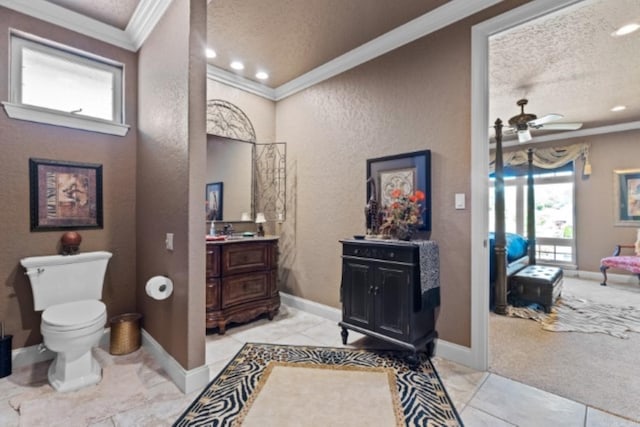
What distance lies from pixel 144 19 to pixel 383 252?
285cm

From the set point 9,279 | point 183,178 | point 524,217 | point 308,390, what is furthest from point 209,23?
point 524,217

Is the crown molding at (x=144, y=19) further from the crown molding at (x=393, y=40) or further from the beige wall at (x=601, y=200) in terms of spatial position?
the beige wall at (x=601, y=200)

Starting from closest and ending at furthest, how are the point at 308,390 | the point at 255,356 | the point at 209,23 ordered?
the point at 308,390 → the point at 255,356 → the point at 209,23

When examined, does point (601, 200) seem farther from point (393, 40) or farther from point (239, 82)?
point (239, 82)

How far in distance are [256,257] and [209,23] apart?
2326 millimetres

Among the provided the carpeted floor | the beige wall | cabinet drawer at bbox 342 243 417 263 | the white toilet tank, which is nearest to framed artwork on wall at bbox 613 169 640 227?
the beige wall

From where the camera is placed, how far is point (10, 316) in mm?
2373

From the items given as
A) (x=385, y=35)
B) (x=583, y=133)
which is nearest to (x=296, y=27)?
(x=385, y=35)

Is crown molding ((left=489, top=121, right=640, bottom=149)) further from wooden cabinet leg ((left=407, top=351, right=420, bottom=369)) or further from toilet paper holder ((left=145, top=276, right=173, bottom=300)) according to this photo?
toilet paper holder ((left=145, top=276, right=173, bottom=300))

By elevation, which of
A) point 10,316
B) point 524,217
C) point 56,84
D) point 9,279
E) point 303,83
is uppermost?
point 303,83

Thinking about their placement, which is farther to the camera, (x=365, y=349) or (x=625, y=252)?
(x=625, y=252)

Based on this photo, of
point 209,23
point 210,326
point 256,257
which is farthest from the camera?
point 256,257

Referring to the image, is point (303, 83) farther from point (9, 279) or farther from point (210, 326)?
point (9, 279)

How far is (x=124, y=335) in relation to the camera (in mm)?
2607
